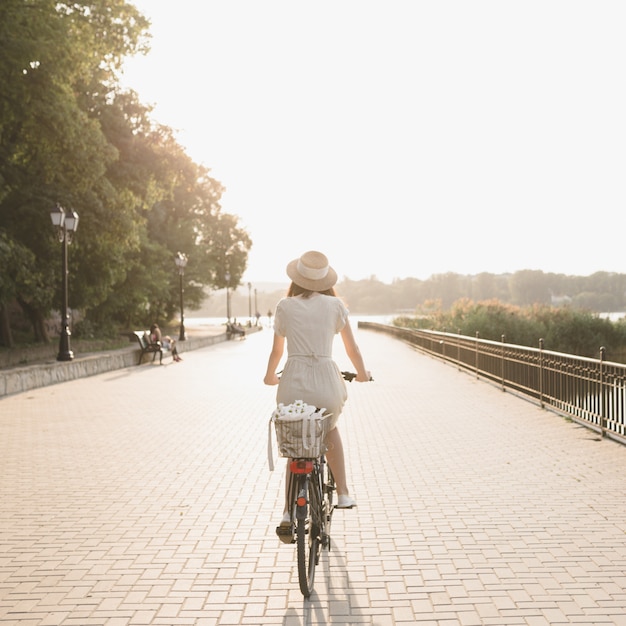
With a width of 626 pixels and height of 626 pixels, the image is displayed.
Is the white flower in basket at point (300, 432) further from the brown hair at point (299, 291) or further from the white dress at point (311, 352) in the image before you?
the brown hair at point (299, 291)

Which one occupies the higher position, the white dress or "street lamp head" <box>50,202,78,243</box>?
"street lamp head" <box>50,202,78,243</box>

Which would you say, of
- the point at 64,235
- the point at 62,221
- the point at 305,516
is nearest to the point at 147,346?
the point at 64,235

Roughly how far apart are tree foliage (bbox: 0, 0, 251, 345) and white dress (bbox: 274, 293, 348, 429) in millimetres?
16692

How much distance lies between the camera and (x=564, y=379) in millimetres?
11516

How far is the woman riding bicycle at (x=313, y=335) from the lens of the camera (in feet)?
14.9

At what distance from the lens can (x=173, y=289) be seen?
52969 millimetres

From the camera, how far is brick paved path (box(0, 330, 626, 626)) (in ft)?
13.6

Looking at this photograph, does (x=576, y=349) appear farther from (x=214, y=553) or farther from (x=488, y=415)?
(x=214, y=553)

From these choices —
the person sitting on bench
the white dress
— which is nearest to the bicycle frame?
the white dress

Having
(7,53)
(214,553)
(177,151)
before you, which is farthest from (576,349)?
(214,553)

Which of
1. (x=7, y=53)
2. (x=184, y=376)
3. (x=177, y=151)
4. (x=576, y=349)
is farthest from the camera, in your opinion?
(x=576, y=349)

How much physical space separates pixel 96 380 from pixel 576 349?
24293 millimetres

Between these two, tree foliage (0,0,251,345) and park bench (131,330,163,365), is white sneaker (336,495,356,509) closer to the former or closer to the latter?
tree foliage (0,0,251,345)

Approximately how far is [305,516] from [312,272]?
1401mm
